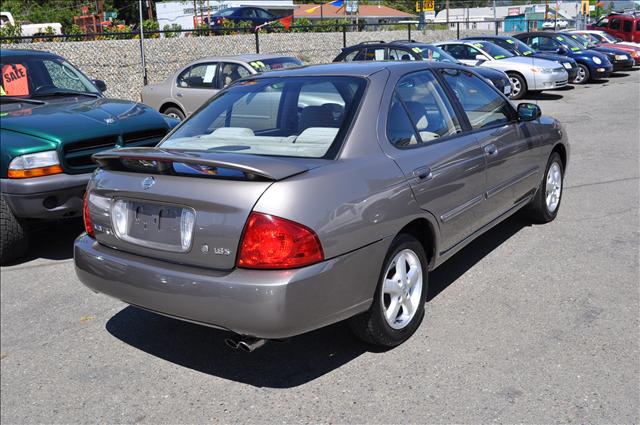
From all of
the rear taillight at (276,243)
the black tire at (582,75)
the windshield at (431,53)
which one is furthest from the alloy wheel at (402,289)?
→ the black tire at (582,75)

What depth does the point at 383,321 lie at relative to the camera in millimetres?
3682

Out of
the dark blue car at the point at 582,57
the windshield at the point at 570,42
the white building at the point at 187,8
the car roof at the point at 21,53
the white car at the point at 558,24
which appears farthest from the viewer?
the white building at the point at 187,8

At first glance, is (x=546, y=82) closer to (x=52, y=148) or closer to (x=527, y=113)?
(x=527, y=113)

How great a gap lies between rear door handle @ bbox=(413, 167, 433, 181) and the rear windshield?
0.50 metres

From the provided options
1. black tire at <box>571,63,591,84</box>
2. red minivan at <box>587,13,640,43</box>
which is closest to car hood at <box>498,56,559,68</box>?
black tire at <box>571,63,591,84</box>

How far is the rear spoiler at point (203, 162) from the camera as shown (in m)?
3.20

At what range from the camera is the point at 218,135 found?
4.15 m

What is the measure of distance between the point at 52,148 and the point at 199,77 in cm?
665

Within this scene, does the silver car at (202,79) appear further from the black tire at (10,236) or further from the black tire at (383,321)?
the black tire at (383,321)

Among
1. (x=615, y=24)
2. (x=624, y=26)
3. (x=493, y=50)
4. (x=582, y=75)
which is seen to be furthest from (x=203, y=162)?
(x=615, y=24)

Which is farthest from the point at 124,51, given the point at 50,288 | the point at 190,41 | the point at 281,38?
the point at 50,288

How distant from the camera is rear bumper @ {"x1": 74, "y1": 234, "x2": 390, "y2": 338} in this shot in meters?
3.10

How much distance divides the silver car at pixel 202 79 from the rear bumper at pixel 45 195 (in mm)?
5857

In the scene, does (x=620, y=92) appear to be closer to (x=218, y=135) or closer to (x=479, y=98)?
(x=479, y=98)
